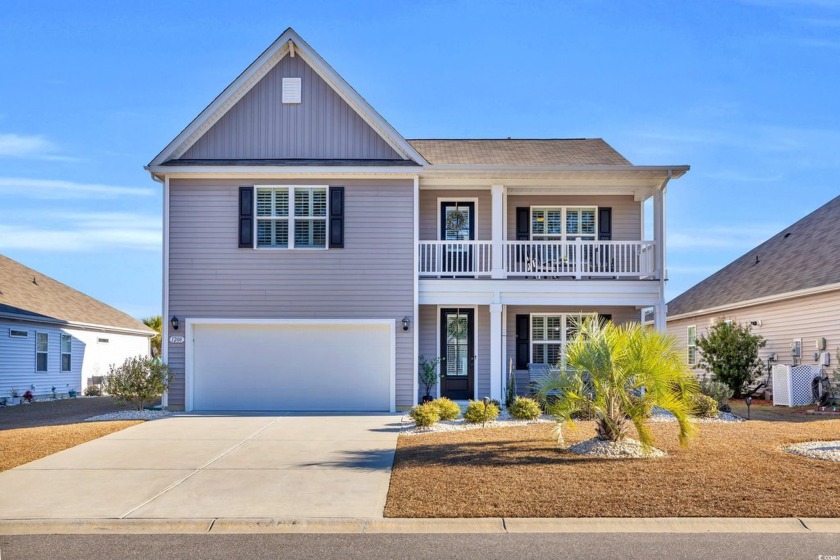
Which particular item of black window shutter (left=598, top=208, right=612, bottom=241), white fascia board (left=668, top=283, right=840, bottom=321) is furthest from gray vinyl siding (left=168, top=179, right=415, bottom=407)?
white fascia board (left=668, top=283, right=840, bottom=321)

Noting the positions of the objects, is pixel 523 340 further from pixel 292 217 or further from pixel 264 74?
pixel 264 74

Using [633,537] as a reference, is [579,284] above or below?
above

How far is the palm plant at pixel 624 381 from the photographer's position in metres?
10.5

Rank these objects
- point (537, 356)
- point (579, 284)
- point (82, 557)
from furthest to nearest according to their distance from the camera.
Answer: point (537, 356) → point (579, 284) → point (82, 557)

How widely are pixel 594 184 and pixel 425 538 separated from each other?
42.0ft

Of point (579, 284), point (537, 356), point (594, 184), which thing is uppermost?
point (594, 184)

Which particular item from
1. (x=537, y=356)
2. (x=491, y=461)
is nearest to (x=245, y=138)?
(x=537, y=356)

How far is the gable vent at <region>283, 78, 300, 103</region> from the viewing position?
58.5ft

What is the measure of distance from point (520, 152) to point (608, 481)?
13.3 metres

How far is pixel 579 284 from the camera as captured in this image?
17875 mm

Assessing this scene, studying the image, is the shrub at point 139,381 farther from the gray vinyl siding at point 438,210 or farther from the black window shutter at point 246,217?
the gray vinyl siding at point 438,210

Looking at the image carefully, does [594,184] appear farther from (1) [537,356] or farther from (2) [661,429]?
(2) [661,429]

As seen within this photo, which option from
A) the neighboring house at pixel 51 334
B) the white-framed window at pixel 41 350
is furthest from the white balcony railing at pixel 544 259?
the white-framed window at pixel 41 350

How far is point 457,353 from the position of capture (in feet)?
62.8
